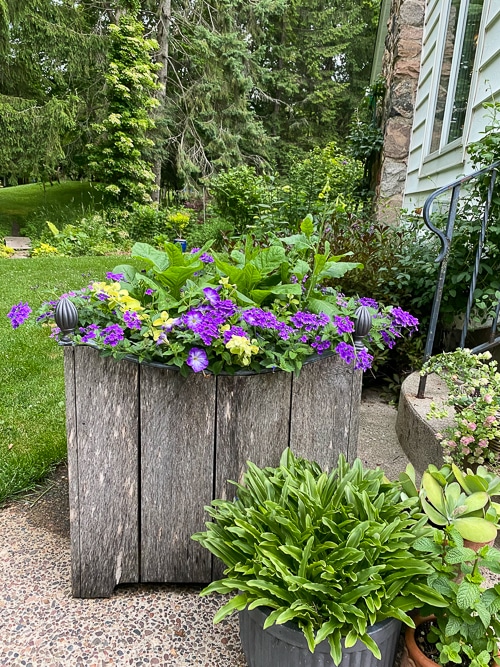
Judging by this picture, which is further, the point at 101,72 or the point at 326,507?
the point at 101,72

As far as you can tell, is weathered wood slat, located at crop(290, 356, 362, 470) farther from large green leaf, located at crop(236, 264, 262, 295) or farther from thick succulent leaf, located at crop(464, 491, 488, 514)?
thick succulent leaf, located at crop(464, 491, 488, 514)

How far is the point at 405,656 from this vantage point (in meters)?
1.21

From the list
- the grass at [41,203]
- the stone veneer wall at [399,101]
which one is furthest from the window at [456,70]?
the grass at [41,203]

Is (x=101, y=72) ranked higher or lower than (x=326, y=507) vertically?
higher

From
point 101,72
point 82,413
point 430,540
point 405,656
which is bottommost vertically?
point 405,656

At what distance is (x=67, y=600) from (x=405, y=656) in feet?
3.26

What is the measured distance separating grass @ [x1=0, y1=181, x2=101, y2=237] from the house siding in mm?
9064

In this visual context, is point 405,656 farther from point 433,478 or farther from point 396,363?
point 396,363

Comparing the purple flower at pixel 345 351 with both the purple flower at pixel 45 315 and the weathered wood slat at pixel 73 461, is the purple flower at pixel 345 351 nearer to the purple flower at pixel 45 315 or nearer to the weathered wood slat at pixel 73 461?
the weathered wood slat at pixel 73 461

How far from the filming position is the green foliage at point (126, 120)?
11.5 metres

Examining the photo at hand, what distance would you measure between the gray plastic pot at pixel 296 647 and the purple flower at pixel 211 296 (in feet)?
2.53

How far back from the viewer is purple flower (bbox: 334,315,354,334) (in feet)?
4.33

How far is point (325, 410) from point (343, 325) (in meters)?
0.32

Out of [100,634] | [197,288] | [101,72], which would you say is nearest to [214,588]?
[100,634]
